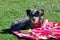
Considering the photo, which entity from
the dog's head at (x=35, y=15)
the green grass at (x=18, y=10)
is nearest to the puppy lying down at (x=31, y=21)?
the dog's head at (x=35, y=15)

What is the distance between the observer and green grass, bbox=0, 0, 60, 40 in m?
8.94

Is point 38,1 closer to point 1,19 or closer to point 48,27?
point 1,19

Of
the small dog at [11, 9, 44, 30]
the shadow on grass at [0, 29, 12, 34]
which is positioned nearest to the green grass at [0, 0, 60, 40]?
the shadow on grass at [0, 29, 12, 34]

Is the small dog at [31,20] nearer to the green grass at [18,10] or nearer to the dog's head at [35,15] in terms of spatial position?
the dog's head at [35,15]

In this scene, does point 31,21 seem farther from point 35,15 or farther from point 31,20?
point 35,15

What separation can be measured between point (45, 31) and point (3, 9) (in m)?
3.88

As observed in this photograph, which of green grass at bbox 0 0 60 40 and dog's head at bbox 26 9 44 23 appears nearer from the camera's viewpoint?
dog's head at bbox 26 9 44 23

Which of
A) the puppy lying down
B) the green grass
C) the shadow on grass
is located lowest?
the shadow on grass

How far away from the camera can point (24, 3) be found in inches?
488

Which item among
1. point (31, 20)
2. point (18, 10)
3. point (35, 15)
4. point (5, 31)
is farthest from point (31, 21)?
point (18, 10)

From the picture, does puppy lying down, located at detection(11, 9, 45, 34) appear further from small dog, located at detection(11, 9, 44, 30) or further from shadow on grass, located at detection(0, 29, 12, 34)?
shadow on grass, located at detection(0, 29, 12, 34)

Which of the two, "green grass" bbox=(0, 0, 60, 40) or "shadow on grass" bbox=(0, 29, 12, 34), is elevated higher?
"green grass" bbox=(0, 0, 60, 40)

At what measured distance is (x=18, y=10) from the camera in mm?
11109

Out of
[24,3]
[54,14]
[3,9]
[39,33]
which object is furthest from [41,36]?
[24,3]
